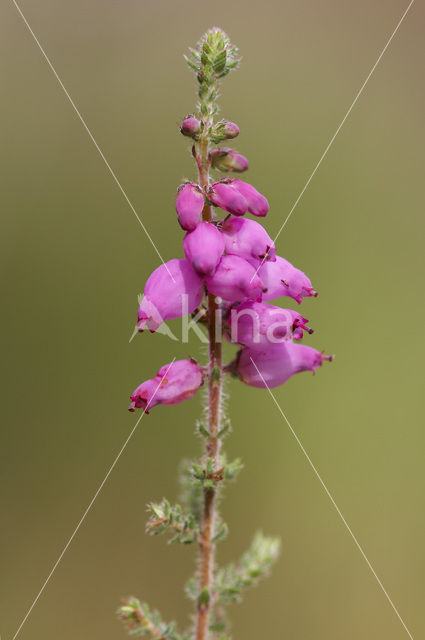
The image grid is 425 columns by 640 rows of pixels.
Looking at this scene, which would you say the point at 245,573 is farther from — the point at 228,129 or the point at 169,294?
the point at 228,129

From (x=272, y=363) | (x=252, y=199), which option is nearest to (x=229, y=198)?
(x=252, y=199)

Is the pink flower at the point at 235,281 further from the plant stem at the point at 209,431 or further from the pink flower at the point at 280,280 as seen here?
the plant stem at the point at 209,431

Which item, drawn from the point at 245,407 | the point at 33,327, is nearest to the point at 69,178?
the point at 33,327

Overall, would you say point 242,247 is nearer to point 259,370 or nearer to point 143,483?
point 259,370

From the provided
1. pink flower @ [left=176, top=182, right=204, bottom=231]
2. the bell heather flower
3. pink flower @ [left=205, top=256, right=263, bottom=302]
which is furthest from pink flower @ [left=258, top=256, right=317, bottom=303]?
the bell heather flower

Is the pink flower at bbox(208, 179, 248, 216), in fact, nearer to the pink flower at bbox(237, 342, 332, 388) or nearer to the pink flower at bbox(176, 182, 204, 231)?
the pink flower at bbox(176, 182, 204, 231)
